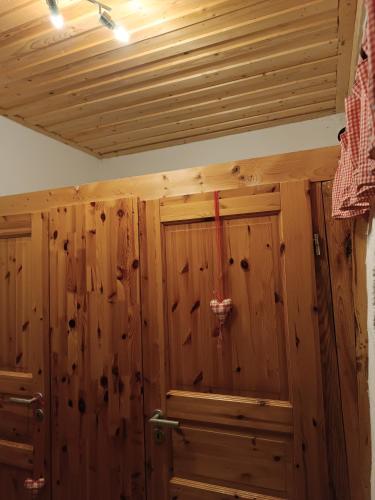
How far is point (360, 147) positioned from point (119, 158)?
9.38 ft

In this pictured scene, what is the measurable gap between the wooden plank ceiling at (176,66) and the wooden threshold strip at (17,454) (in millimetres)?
1995

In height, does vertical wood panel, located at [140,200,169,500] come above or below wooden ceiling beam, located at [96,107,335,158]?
below

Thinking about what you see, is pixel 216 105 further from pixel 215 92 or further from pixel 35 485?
pixel 35 485

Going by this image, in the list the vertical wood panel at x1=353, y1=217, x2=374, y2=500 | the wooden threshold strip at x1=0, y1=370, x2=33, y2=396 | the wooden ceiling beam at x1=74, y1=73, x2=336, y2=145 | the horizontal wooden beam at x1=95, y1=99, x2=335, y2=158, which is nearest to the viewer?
the vertical wood panel at x1=353, y1=217, x2=374, y2=500

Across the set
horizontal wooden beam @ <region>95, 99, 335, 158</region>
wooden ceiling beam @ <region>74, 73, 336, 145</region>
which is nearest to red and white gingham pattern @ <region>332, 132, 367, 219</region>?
wooden ceiling beam @ <region>74, 73, 336, 145</region>

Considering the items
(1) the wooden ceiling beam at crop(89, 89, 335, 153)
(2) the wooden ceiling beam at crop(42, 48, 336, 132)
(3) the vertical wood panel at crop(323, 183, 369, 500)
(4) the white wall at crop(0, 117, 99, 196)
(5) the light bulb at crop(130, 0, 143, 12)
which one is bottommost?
(3) the vertical wood panel at crop(323, 183, 369, 500)

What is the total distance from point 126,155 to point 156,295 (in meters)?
2.20

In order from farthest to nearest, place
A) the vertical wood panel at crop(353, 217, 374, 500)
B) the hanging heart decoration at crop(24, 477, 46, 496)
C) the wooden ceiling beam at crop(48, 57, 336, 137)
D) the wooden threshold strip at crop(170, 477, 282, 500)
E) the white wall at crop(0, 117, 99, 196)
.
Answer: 1. the white wall at crop(0, 117, 99, 196)
2. the wooden ceiling beam at crop(48, 57, 336, 137)
3. the hanging heart decoration at crop(24, 477, 46, 496)
4. the wooden threshold strip at crop(170, 477, 282, 500)
5. the vertical wood panel at crop(353, 217, 374, 500)

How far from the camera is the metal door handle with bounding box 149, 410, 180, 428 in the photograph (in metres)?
1.33

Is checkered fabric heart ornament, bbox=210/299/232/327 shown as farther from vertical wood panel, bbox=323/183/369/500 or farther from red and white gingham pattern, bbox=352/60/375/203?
red and white gingham pattern, bbox=352/60/375/203

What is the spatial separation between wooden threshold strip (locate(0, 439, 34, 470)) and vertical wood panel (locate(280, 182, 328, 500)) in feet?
4.10

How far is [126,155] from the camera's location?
10.7ft

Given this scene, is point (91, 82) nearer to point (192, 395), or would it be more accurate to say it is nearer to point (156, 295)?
point (156, 295)

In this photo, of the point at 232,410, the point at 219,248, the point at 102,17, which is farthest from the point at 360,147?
the point at 102,17
